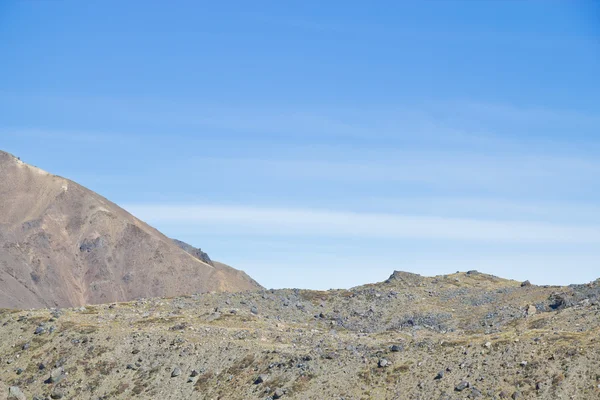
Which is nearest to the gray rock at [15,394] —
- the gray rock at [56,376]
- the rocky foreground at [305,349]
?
the rocky foreground at [305,349]

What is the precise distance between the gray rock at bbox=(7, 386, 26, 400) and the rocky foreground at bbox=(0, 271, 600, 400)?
12 cm

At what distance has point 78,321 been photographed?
108 meters

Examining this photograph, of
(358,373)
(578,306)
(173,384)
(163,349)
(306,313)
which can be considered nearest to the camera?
(358,373)

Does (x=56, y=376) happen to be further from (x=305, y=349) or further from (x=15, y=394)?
(x=305, y=349)

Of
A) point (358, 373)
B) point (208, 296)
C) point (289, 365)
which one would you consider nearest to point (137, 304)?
point (208, 296)

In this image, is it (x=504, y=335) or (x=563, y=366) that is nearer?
(x=563, y=366)

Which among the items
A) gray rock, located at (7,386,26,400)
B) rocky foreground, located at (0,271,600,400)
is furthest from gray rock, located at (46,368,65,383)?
gray rock, located at (7,386,26,400)

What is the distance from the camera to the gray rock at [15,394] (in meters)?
89.8

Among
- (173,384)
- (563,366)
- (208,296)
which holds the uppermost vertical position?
(208,296)

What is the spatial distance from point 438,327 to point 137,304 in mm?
49585

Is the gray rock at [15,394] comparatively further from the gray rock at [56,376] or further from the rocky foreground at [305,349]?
the gray rock at [56,376]

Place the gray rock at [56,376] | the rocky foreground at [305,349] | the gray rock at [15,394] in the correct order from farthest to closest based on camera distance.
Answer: the gray rock at [56,376] < the gray rock at [15,394] < the rocky foreground at [305,349]

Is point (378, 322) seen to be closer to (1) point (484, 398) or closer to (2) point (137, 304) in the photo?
(2) point (137, 304)

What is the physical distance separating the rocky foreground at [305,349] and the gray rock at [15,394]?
12 cm
